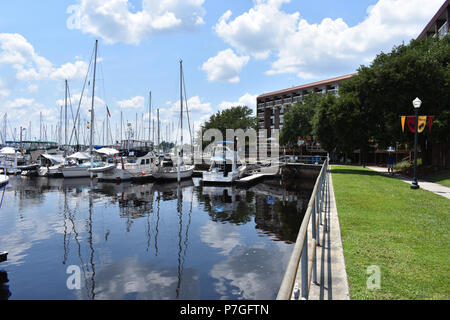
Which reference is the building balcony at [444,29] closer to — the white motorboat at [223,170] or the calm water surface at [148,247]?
the white motorboat at [223,170]

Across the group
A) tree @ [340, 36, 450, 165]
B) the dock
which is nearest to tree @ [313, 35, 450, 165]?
tree @ [340, 36, 450, 165]

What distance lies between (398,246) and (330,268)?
2.39 m

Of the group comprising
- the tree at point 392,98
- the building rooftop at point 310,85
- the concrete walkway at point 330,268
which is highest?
the building rooftop at point 310,85

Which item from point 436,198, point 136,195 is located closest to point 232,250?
point 436,198

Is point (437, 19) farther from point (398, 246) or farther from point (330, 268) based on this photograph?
point (330, 268)

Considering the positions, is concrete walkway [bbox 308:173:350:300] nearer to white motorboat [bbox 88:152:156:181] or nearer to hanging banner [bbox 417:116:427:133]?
hanging banner [bbox 417:116:427:133]

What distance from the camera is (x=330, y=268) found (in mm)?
5922

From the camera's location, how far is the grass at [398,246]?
500 centimetres

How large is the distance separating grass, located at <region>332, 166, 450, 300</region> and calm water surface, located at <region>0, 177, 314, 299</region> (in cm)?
273

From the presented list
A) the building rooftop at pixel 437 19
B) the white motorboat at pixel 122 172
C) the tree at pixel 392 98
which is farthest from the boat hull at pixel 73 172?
the building rooftop at pixel 437 19

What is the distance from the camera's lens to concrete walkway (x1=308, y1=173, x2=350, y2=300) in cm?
487

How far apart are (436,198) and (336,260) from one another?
10992mm

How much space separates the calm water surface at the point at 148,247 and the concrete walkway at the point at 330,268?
78.1 inches

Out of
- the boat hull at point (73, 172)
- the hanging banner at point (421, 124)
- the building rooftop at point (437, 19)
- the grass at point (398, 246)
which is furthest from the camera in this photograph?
the boat hull at point (73, 172)
